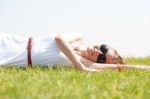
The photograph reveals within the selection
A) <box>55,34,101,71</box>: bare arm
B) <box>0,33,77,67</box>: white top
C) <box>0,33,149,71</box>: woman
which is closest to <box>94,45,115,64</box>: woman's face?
<box>0,33,149,71</box>: woman

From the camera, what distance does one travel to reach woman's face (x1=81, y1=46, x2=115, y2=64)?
817 centimetres

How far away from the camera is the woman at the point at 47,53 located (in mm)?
8219

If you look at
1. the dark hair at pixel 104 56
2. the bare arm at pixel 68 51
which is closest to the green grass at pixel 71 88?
the bare arm at pixel 68 51

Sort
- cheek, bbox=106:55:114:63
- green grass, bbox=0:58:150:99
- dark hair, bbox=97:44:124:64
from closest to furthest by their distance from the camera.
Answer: green grass, bbox=0:58:150:99, dark hair, bbox=97:44:124:64, cheek, bbox=106:55:114:63

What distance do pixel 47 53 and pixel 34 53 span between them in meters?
0.25

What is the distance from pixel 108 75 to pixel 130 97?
213 cm

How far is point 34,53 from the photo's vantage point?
8.23 meters

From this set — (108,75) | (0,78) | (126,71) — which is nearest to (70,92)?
(0,78)

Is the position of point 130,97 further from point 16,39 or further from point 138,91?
point 16,39

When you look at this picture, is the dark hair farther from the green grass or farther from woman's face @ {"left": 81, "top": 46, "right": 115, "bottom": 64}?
the green grass

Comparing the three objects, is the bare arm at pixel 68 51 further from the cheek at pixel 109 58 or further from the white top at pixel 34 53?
the cheek at pixel 109 58

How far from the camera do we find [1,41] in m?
8.35

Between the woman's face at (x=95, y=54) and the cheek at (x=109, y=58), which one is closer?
the woman's face at (x=95, y=54)

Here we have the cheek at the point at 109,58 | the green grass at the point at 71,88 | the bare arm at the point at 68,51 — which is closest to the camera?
the green grass at the point at 71,88
